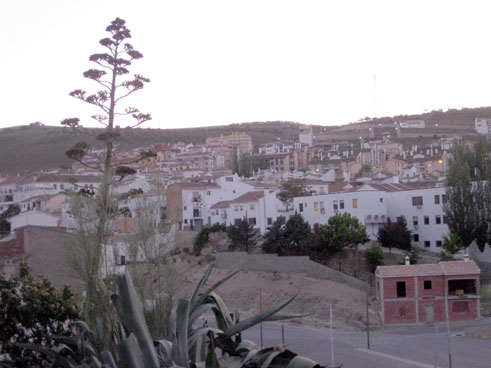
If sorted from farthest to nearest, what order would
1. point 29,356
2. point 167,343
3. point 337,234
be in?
1. point 337,234
2. point 29,356
3. point 167,343

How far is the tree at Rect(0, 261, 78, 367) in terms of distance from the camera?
38.8ft

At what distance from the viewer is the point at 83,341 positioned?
31.4 ft

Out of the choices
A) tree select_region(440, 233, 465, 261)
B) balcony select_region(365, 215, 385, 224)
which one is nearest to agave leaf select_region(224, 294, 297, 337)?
tree select_region(440, 233, 465, 261)

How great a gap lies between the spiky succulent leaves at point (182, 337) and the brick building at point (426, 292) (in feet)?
81.7

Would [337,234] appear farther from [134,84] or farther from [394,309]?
[134,84]

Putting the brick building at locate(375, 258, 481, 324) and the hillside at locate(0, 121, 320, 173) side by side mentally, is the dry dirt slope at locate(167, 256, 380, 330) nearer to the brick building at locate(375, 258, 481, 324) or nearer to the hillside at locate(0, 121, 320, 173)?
the brick building at locate(375, 258, 481, 324)

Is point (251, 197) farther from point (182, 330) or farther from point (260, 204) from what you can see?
point (182, 330)

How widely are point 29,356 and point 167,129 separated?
482ft

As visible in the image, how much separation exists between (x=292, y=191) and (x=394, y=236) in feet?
36.7

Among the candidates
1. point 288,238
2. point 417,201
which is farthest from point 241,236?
point 417,201

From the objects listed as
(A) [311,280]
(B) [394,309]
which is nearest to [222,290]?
(A) [311,280]

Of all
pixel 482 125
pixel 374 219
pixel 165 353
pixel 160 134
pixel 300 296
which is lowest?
pixel 300 296

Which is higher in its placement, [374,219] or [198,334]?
[198,334]

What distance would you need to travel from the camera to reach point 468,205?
38.9 metres
